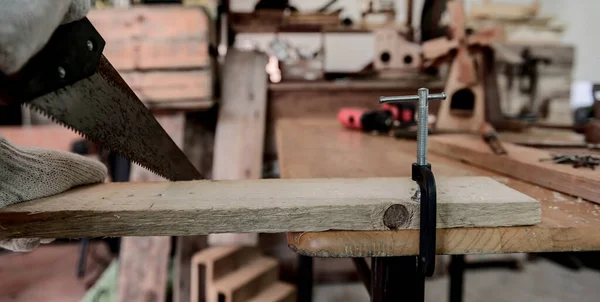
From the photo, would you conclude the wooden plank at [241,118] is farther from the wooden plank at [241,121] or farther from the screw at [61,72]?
the screw at [61,72]

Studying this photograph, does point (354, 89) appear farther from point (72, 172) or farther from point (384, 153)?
point (72, 172)

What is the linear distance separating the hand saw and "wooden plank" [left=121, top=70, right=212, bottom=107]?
1070 millimetres

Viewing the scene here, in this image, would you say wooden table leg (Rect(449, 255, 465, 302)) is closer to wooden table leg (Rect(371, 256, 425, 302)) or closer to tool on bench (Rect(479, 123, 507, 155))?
tool on bench (Rect(479, 123, 507, 155))

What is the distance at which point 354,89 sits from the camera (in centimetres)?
206

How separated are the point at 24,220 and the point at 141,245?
1.31 metres

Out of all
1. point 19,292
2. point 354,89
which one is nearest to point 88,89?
point 354,89

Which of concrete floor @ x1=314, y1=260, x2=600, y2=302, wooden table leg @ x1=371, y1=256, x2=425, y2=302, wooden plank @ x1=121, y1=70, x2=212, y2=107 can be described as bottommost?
concrete floor @ x1=314, y1=260, x2=600, y2=302

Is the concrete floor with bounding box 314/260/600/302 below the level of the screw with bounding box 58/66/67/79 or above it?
below

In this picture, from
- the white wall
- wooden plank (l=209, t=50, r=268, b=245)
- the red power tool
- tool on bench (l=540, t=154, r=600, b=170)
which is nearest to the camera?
tool on bench (l=540, t=154, r=600, b=170)

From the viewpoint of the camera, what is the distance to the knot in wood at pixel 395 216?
Result: 20.6 inches

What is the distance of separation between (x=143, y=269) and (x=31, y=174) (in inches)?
50.3

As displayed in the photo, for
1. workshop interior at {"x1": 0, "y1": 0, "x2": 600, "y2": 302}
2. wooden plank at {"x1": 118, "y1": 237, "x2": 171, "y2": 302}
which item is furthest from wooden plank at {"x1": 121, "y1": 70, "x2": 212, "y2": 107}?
wooden plank at {"x1": 118, "y1": 237, "x2": 171, "y2": 302}

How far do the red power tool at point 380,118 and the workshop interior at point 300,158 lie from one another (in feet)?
0.04

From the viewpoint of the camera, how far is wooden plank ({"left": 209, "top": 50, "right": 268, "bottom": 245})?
1.89 m
